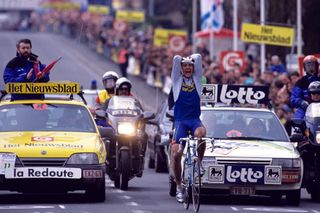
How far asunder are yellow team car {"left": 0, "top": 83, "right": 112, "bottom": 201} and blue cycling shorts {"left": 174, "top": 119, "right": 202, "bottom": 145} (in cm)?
114

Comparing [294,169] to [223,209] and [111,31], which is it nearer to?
[223,209]

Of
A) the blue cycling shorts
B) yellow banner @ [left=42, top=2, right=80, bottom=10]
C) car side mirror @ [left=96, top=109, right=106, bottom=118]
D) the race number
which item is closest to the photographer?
the race number

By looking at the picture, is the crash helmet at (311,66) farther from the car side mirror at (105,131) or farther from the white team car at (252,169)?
the car side mirror at (105,131)

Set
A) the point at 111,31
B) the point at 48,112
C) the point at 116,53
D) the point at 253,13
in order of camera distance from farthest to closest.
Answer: the point at 111,31 < the point at 116,53 < the point at 253,13 < the point at 48,112

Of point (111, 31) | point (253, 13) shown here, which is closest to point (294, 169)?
point (253, 13)

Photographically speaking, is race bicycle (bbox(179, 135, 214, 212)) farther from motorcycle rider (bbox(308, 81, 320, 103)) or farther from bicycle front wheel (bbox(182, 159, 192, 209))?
motorcycle rider (bbox(308, 81, 320, 103))

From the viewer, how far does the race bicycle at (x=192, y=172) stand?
1781cm

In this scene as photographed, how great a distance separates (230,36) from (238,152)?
115 ft

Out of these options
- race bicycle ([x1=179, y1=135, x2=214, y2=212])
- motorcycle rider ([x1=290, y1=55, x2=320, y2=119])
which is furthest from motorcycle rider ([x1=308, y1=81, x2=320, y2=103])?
race bicycle ([x1=179, y1=135, x2=214, y2=212])

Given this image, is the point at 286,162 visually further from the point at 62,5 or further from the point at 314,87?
the point at 62,5

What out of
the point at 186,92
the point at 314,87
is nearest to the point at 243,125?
the point at 314,87

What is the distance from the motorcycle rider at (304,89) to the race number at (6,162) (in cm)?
492

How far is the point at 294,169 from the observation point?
63.2 feet

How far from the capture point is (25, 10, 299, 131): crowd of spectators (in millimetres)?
30230
